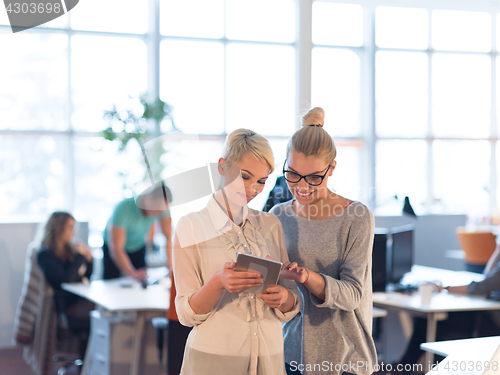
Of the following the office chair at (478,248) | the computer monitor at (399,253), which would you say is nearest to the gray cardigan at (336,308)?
the computer monitor at (399,253)

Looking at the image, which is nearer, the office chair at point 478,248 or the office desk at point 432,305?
the office desk at point 432,305

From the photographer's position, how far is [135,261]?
4156mm

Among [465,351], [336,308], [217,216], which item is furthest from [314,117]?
[465,351]

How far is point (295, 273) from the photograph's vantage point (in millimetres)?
1254

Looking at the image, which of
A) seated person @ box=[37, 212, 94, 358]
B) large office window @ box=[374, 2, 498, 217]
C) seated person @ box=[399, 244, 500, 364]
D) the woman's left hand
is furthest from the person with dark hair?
large office window @ box=[374, 2, 498, 217]

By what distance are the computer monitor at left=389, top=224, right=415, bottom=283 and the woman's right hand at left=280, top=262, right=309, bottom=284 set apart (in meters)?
2.43

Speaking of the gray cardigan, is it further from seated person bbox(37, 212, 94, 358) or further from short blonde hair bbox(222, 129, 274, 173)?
seated person bbox(37, 212, 94, 358)

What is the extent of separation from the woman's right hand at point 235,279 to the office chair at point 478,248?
4.41 m

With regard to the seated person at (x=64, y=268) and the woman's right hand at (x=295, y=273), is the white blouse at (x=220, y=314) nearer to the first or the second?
the woman's right hand at (x=295, y=273)

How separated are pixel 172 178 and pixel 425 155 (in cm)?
662

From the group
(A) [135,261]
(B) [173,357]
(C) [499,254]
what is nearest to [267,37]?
(A) [135,261]

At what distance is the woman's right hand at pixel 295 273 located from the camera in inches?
49.1

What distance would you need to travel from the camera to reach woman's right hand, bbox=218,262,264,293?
1123 mm

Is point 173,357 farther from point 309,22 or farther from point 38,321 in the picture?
point 309,22
